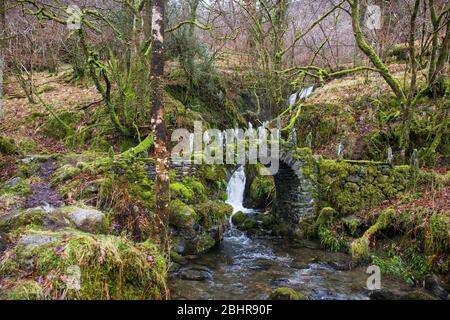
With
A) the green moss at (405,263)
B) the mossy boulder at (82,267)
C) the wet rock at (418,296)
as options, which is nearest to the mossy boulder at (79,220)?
the mossy boulder at (82,267)

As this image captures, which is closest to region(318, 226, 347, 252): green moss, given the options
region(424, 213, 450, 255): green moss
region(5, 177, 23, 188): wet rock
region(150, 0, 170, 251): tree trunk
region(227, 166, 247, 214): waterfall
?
region(424, 213, 450, 255): green moss

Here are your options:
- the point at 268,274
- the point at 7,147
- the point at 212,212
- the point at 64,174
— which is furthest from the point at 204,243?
the point at 7,147

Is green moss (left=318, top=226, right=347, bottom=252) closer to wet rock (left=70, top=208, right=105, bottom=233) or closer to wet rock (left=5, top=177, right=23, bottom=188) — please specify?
wet rock (left=70, top=208, right=105, bottom=233)

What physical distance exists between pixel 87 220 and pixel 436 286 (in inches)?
293

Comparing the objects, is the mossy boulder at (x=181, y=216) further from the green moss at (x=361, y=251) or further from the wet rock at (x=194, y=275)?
the green moss at (x=361, y=251)

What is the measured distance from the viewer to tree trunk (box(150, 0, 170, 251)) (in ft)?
21.0

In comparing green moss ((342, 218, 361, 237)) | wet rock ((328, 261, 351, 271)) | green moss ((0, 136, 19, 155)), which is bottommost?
wet rock ((328, 261, 351, 271))

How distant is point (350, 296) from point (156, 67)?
20.4ft

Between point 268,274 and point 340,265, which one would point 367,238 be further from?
point 268,274

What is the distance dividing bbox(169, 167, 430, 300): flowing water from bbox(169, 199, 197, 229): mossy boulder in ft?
3.40

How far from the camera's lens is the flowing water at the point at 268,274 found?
8133 mm

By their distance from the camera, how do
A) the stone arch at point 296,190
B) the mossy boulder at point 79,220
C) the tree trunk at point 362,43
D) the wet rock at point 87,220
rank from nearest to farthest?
the mossy boulder at point 79,220 → the wet rock at point 87,220 → the tree trunk at point 362,43 → the stone arch at point 296,190

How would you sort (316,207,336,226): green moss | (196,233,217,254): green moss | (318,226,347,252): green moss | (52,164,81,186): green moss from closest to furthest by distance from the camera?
(52,164,81,186): green moss → (196,233,217,254): green moss → (318,226,347,252): green moss → (316,207,336,226): green moss

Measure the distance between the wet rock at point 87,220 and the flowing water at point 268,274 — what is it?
209 cm
